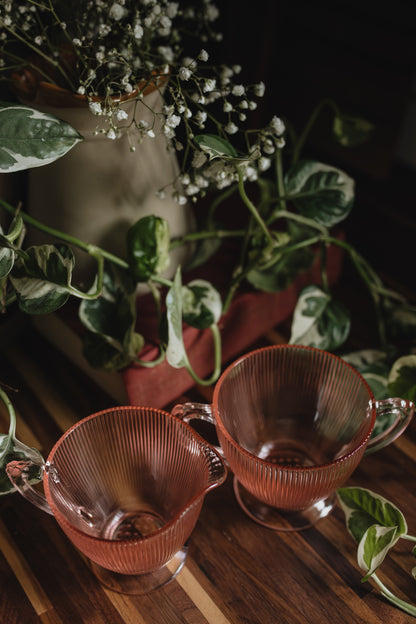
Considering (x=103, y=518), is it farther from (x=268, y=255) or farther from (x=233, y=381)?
(x=268, y=255)

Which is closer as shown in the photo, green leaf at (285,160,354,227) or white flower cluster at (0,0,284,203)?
white flower cluster at (0,0,284,203)

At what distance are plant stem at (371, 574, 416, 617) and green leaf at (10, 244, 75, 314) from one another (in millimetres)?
384

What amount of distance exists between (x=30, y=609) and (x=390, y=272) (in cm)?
68

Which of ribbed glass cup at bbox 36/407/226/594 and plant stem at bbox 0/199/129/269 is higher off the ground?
plant stem at bbox 0/199/129/269

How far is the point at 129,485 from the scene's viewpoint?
1.98ft

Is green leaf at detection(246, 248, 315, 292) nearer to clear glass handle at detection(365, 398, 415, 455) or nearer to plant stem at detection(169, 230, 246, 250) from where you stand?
plant stem at detection(169, 230, 246, 250)

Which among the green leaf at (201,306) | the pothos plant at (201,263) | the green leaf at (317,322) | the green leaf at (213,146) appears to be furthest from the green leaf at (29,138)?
the green leaf at (317,322)

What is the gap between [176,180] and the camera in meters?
0.65

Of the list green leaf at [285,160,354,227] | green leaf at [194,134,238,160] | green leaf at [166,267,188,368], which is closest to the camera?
green leaf at [194,134,238,160]

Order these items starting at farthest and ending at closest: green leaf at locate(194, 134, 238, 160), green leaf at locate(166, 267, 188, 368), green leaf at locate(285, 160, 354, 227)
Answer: green leaf at locate(285, 160, 354, 227) < green leaf at locate(166, 267, 188, 368) < green leaf at locate(194, 134, 238, 160)

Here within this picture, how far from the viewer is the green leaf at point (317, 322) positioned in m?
0.70

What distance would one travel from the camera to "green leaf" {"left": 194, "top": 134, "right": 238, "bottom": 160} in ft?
1.55

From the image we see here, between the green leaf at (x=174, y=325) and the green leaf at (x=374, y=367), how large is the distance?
0.73 feet

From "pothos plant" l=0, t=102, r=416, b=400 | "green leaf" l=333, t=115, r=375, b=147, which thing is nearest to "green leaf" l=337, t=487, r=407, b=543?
"pothos plant" l=0, t=102, r=416, b=400
